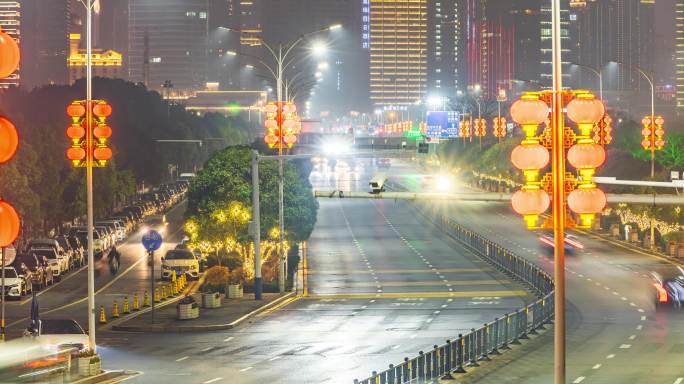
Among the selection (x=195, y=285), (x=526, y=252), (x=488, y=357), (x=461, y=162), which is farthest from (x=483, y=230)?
(x=461, y=162)

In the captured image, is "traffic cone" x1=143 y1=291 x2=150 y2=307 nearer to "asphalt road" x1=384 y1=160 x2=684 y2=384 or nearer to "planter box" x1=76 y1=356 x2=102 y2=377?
"asphalt road" x1=384 y1=160 x2=684 y2=384

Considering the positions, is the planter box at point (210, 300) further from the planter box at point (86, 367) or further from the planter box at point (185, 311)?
the planter box at point (86, 367)

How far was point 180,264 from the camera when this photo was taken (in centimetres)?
7094

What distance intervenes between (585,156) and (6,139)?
989cm

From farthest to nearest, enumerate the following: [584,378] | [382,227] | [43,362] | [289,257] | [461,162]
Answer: [461,162] < [382,227] < [289,257] < [584,378] < [43,362]

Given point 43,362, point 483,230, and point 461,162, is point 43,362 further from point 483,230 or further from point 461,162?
point 461,162

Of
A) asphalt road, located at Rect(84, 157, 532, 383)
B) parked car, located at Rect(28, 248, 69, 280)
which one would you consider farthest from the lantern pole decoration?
parked car, located at Rect(28, 248, 69, 280)

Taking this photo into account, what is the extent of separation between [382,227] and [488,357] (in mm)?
69075

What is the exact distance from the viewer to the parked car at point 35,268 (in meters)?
63.7

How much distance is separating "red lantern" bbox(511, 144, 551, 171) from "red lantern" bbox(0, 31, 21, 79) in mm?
9161

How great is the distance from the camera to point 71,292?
65500 mm

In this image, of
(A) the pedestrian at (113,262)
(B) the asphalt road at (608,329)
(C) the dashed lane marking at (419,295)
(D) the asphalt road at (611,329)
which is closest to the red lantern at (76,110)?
(B) the asphalt road at (608,329)

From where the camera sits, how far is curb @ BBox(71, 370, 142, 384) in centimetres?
3485

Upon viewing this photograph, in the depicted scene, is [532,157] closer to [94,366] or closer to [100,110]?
[94,366]
